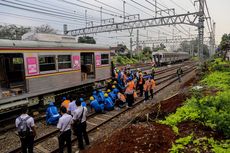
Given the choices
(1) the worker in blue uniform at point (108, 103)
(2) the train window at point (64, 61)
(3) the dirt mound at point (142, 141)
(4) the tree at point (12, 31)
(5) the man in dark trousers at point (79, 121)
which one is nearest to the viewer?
(3) the dirt mound at point (142, 141)

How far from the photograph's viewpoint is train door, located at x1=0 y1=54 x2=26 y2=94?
1144 cm

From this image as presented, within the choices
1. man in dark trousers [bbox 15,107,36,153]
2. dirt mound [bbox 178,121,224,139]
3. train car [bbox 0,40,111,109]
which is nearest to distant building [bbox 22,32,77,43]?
train car [bbox 0,40,111,109]

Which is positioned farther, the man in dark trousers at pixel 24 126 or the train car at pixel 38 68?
the train car at pixel 38 68

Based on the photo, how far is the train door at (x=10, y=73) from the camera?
11.4m

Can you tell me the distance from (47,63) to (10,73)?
7.74 feet

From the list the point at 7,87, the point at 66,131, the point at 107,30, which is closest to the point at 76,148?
the point at 66,131

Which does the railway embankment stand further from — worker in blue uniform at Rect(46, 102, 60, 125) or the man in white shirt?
worker in blue uniform at Rect(46, 102, 60, 125)

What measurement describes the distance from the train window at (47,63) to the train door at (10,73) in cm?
100

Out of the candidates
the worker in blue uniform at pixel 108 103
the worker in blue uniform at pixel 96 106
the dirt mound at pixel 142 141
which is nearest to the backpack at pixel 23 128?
the dirt mound at pixel 142 141

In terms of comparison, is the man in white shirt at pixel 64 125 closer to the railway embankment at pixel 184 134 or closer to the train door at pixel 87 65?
the railway embankment at pixel 184 134

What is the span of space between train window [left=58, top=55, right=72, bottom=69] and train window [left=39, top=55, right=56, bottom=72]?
0.46 metres

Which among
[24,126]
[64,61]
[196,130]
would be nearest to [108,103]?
[64,61]

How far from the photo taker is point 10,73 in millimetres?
12109

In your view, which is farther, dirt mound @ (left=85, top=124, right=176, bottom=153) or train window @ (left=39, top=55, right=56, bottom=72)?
train window @ (left=39, top=55, right=56, bottom=72)
